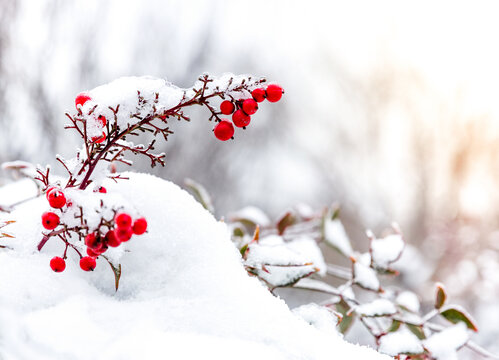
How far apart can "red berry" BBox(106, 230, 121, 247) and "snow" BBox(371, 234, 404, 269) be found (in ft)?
1.99

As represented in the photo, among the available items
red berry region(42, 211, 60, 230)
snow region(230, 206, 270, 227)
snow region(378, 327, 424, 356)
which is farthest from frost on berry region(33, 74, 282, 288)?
snow region(230, 206, 270, 227)

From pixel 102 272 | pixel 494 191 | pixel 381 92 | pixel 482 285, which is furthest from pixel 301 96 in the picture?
pixel 102 272

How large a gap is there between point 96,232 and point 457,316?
72 cm

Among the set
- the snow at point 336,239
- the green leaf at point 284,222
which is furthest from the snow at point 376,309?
the green leaf at point 284,222

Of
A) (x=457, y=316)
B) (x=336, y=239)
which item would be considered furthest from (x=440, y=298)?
(x=336, y=239)

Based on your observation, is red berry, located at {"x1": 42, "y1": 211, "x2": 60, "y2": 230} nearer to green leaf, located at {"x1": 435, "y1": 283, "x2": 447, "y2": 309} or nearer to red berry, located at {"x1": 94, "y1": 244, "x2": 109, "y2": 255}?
red berry, located at {"x1": 94, "y1": 244, "x2": 109, "y2": 255}

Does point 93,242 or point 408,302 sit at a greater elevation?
point 93,242

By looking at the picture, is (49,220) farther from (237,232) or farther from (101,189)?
(237,232)

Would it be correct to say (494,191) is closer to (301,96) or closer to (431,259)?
(431,259)

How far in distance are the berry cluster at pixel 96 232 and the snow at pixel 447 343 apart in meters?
0.56

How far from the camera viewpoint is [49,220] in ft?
1.56

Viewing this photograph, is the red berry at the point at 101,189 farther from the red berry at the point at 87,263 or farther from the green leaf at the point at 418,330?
the green leaf at the point at 418,330

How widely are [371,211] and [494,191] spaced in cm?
139

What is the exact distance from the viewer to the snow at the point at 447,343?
755mm
